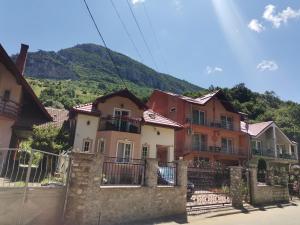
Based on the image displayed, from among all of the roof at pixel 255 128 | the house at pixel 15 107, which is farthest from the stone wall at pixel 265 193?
the roof at pixel 255 128

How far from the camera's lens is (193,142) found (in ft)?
106

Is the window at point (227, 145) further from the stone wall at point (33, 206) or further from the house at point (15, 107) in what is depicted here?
the stone wall at point (33, 206)

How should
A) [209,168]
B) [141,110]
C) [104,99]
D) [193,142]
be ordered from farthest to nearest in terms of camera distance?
[193,142], [141,110], [104,99], [209,168]

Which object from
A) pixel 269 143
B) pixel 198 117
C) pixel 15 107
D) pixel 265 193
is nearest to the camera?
pixel 15 107

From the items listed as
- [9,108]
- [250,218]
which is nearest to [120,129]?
[9,108]

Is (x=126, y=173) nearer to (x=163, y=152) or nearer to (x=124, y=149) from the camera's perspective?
(x=124, y=149)

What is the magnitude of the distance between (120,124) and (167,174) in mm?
10187

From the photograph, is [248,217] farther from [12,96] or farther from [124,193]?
[12,96]

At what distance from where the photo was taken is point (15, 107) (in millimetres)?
17250

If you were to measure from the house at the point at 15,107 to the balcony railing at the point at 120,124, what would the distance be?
4930 mm

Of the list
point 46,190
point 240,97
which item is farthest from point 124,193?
point 240,97

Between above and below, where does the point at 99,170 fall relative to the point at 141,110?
below

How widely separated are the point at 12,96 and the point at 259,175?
1700 cm

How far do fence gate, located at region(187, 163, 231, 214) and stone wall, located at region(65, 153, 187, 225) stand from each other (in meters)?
2.75
